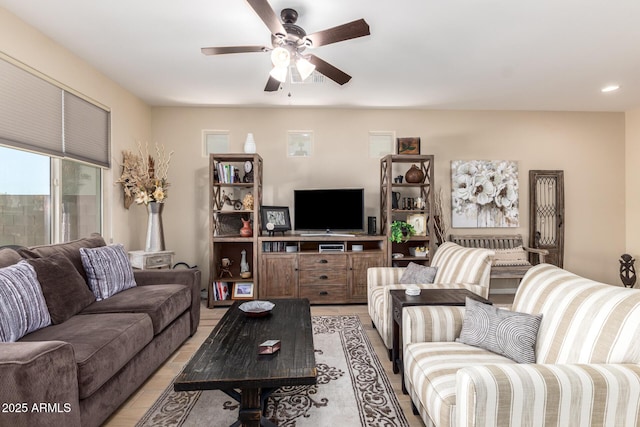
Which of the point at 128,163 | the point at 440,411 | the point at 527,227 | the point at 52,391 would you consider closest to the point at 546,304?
the point at 440,411

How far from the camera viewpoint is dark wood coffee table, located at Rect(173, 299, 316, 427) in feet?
5.11

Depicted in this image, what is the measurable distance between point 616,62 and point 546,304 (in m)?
3.16

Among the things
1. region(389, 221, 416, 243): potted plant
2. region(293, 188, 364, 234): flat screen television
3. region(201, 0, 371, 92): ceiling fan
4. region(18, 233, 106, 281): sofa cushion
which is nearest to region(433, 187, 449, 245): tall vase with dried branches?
region(389, 221, 416, 243): potted plant

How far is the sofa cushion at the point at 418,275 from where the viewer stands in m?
3.15

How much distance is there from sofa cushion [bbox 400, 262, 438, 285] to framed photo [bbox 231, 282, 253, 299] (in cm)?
206

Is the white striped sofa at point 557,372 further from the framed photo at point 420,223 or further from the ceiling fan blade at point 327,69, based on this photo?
the framed photo at point 420,223

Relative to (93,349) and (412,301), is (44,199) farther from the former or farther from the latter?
(412,301)

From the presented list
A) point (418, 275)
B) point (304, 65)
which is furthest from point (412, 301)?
point (304, 65)

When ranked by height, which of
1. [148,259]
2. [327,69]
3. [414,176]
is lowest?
[148,259]

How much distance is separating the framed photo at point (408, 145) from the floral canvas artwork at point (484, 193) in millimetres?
753

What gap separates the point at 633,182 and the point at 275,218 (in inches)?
212

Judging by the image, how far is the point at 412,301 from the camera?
2.33 metres

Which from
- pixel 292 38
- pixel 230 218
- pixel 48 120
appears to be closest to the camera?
pixel 292 38

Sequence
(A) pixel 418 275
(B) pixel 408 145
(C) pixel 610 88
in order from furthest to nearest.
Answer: (B) pixel 408 145, (C) pixel 610 88, (A) pixel 418 275
